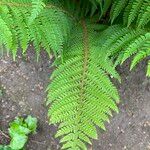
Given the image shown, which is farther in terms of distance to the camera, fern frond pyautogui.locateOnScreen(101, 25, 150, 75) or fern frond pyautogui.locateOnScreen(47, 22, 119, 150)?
fern frond pyautogui.locateOnScreen(47, 22, 119, 150)

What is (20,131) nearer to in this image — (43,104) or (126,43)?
(43,104)

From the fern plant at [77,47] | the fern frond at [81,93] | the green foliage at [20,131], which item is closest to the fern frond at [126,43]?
the fern plant at [77,47]

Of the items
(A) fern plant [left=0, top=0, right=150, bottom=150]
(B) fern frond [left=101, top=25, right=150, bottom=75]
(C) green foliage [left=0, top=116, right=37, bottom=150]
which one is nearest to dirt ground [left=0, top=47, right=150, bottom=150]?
(C) green foliage [left=0, top=116, right=37, bottom=150]

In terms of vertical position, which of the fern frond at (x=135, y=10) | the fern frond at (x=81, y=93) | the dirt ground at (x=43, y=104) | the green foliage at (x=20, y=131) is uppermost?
the fern frond at (x=135, y=10)

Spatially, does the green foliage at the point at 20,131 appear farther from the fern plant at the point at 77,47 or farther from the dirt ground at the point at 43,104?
the fern plant at the point at 77,47

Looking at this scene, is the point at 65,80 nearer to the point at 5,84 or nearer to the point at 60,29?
the point at 60,29

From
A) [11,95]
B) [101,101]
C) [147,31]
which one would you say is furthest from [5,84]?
[147,31]

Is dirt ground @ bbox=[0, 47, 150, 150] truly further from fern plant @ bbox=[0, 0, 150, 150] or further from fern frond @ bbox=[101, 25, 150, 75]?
fern frond @ bbox=[101, 25, 150, 75]
